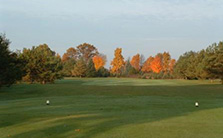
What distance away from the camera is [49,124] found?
10555mm

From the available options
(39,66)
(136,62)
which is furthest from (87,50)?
(39,66)

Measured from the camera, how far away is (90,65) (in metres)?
104

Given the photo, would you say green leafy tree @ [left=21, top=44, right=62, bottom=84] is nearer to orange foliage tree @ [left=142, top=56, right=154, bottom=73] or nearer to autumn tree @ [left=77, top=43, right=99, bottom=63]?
orange foliage tree @ [left=142, top=56, right=154, bottom=73]

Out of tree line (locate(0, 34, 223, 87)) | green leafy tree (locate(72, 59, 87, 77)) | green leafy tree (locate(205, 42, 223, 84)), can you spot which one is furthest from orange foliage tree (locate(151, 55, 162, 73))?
green leafy tree (locate(205, 42, 223, 84))

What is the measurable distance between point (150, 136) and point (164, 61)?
111 metres

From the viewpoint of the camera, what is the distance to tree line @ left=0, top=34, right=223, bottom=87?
37812 millimetres

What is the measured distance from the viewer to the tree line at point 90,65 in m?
37.8

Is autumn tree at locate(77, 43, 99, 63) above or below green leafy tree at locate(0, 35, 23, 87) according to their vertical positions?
above

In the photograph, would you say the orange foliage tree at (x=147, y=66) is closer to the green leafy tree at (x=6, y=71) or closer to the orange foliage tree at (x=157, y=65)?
the orange foliage tree at (x=157, y=65)

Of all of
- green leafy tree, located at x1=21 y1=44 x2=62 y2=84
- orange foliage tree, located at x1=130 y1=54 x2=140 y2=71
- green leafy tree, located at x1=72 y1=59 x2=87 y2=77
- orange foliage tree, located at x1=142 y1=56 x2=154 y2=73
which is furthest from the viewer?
orange foliage tree, located at x1=130 y1=54 x2=140 y2=71

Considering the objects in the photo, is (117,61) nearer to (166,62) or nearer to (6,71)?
(166,62)

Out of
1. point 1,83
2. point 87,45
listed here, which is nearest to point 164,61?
point 87,45

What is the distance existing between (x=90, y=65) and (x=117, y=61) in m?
16.9

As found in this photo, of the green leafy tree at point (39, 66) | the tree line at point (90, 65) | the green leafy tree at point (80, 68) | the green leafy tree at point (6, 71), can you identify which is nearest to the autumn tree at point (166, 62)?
the tree line at point (90, 65)
